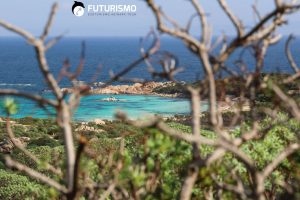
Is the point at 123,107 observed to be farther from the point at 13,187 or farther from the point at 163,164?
the point at 163,164

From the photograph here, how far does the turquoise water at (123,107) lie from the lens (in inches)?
2412

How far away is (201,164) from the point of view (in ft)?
11.0

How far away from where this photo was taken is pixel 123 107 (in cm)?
6359

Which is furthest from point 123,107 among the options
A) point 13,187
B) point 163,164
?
point 163,164

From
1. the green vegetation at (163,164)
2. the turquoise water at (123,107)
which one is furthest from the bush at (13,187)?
the turquoise water at (123,107)

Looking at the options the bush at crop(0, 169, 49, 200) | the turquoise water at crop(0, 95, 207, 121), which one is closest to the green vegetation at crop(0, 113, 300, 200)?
the bush at crop(0, 169, 49, 200)

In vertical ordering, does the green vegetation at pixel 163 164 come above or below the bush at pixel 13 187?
above

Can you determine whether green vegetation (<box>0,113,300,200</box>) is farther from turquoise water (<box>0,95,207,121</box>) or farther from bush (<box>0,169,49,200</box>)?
turquoise water (<box>0,95,207,121</box>)

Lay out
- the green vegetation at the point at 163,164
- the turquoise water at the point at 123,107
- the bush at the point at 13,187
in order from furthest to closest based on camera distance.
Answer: the turquoise water at the point at 123,107 → the bush at the point at 13,187 → the green vegetation at the point at 163,164

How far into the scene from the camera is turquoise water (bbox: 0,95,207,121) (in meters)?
61.3

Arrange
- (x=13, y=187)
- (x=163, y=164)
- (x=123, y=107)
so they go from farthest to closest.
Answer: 1. (x=123, y=107)
2. (x=13, y=187)
3. (x=163, y=164)

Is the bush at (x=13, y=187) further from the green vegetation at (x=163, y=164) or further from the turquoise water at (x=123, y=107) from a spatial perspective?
the turquoise water at (x=123, y=107)

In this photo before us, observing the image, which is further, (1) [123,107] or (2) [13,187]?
(1) [123,107]

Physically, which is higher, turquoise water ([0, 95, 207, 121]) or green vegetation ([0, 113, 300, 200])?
green vegetation ([0, 113, 300, 200])
